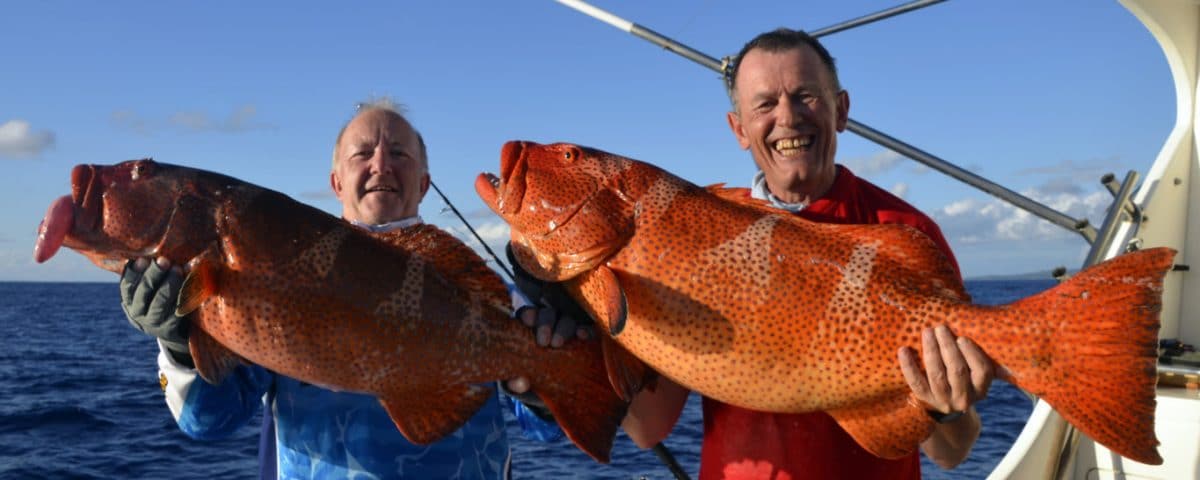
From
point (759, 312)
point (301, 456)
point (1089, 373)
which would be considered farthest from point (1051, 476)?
point (301, 456)

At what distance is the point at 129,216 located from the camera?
9.38ft

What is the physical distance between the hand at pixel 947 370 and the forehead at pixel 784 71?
103cm

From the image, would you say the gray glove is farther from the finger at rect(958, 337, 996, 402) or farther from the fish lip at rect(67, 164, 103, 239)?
the finger at rect(958, 337, 996, 402)

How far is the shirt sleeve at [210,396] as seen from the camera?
341cm

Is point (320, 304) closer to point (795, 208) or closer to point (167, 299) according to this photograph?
point (167, 299)

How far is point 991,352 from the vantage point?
8.51ft

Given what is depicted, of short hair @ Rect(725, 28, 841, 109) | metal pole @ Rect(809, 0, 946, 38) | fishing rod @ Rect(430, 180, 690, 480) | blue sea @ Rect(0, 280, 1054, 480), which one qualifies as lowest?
blue sea @ Rect(0, 280, 1054, 480)

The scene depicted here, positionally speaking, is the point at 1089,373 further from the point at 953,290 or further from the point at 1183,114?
the point at 1183,114

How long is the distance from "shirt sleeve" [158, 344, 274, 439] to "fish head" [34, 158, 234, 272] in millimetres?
624

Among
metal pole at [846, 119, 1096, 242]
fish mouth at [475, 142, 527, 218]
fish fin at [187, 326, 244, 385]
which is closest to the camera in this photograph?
fish fin at [187, 326, 244, 385]

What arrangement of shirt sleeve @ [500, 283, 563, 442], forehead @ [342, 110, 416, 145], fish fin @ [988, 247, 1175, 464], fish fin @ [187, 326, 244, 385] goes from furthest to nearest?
1. forehead @ [342, 110, 416, 145]
2. shirt sleeve @ [500, 283, 563, 442]
3. fish fin @ [187, 326, 244, 385]
4. fish fin @ [988, 247, 1175, 464]

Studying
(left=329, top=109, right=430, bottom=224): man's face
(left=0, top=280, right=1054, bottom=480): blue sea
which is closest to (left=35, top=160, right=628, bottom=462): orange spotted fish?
(left=329, top=109, right=430, bottom=224): man's face

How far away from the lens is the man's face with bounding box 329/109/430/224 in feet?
12.4

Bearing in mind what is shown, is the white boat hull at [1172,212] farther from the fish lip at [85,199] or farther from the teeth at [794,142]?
the fish lip at [85,199]
